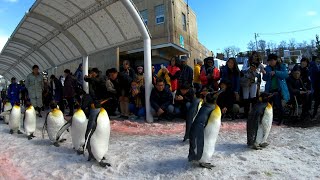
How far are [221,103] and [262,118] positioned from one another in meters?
2.50

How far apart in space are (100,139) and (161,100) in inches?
123

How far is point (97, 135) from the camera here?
4.57 m

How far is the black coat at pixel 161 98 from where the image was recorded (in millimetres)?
7504

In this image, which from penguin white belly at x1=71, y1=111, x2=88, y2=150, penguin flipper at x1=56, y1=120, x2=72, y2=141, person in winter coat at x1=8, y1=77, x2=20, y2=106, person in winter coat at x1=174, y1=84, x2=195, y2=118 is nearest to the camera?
penguin white belly at x1=71, y1=111, x2=88, y2=150

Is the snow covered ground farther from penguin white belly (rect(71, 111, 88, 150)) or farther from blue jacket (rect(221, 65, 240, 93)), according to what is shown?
blue jacket (rect(221, 65, 240, 93))

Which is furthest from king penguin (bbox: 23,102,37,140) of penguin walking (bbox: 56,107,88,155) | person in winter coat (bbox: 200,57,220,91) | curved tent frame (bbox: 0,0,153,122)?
person in winter coat (bbox: 200,57,220,91)

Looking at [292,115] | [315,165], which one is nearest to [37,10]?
[292,115]

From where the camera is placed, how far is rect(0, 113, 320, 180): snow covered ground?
13.2ft

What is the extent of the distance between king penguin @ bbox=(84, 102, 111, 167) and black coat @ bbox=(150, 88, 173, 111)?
2.85 m

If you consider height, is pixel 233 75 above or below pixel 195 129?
above

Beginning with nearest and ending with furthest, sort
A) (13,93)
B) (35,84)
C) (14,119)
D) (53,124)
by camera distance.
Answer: (53,124)
(14,119)
(35,84)
(13,93)

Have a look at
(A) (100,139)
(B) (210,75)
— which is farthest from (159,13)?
(A) (100,139)

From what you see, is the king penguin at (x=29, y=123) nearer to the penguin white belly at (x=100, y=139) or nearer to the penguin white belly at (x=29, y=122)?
the penguin white belly at (x=29, y=122)

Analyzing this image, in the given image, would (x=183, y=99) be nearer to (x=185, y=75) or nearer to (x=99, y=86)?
(x=185, y=75)
